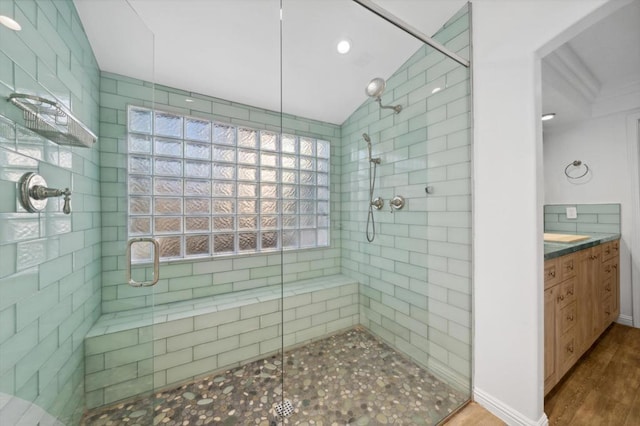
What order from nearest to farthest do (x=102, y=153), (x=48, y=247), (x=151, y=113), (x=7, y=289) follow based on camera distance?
(x=7, y=289)
(x=48, y=247)
(x=102, y=153)
(x=151, y=113)

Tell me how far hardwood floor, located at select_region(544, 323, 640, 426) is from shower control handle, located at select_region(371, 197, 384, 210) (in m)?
1.58

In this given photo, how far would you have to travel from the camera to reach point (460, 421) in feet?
4.27

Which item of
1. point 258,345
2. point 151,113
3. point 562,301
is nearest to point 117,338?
point 258,345

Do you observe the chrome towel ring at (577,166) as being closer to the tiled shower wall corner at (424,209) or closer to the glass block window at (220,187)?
the tiled shower wall corner at (424,209)

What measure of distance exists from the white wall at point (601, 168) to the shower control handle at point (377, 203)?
246 centimetres

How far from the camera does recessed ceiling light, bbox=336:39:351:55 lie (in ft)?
5.13

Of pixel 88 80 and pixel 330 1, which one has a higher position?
pixel 330 1

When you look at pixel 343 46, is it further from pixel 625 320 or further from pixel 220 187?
pixel 625 320

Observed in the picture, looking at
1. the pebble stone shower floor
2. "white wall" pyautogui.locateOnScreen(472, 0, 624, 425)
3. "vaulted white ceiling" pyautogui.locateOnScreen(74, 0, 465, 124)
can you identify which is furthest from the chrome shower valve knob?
"white wall" pyautogui.locateOnScreen(472, 0, 624, 425)

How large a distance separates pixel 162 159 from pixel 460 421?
8.47ft

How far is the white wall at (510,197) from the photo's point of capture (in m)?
1.18

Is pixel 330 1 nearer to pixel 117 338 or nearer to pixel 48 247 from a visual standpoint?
pixel 48 247

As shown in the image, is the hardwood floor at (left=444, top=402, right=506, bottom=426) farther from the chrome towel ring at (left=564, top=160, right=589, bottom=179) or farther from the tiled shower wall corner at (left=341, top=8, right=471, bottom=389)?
the chrome towel ring at (left=564, top=160, right=589, bottom=179)

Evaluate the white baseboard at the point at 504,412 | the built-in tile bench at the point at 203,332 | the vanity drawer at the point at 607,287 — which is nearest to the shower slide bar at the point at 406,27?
the built-in tile bench at the point at 203,332
